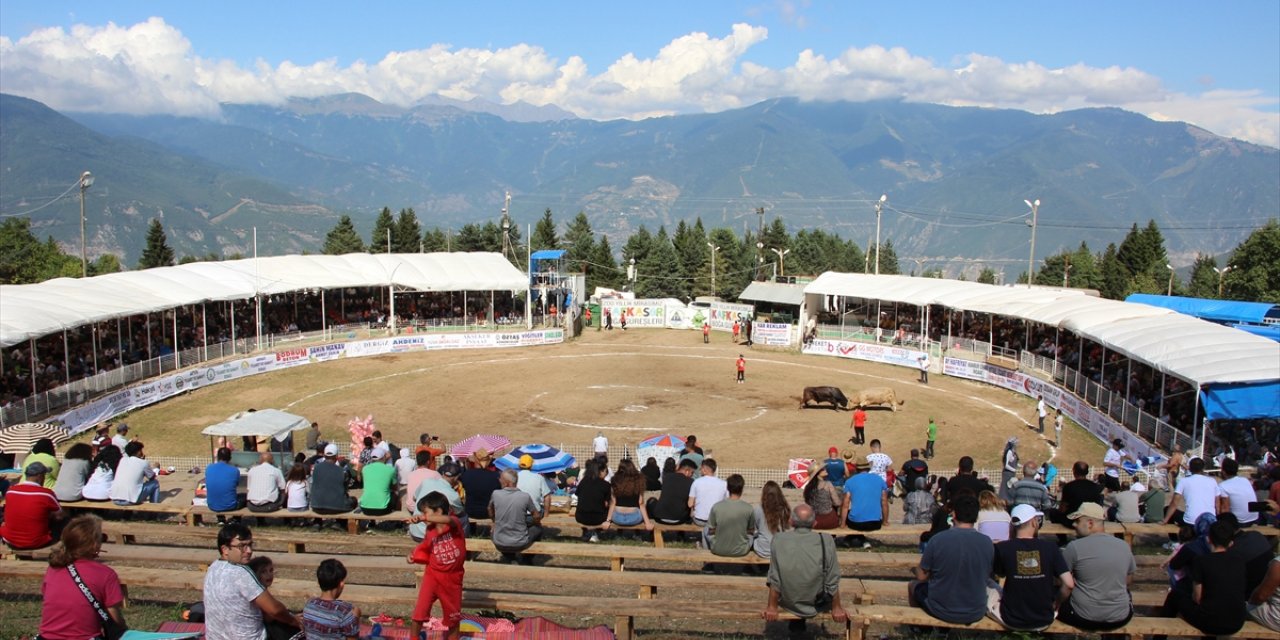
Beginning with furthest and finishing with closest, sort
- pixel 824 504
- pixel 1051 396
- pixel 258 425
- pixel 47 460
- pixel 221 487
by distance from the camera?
pixel 1051 396 < pixel 258 425 < pixel 47 460 < pixel 221 487 < pixel 824 504

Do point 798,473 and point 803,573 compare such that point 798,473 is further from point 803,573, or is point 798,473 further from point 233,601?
point 233,601

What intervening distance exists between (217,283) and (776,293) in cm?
3500

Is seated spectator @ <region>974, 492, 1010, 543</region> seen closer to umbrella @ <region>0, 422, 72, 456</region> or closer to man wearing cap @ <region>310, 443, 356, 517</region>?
man wearing cap @ <region>310, 443, 356, 517</region>

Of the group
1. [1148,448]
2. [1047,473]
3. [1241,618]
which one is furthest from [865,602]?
[1148,448]

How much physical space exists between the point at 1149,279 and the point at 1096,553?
3651 inches

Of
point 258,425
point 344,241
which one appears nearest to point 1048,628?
point 258,425

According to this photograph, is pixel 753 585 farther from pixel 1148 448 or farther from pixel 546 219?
pixel 546 219

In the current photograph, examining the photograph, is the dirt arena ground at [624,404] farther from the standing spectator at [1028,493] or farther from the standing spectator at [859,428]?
the standing spectator at [1028,493]

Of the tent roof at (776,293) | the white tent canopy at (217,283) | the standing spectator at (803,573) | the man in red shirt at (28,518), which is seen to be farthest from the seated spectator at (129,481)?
the tent roof at (776,293)

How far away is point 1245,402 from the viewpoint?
925 inches

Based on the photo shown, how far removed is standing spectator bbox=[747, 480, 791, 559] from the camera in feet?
34.5

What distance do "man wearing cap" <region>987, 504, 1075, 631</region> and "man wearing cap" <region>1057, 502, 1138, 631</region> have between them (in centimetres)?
13

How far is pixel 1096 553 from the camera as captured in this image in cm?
865

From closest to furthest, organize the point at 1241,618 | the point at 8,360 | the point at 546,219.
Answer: the point at 1241,618 < the point at 8,360 < the point at 546,219
